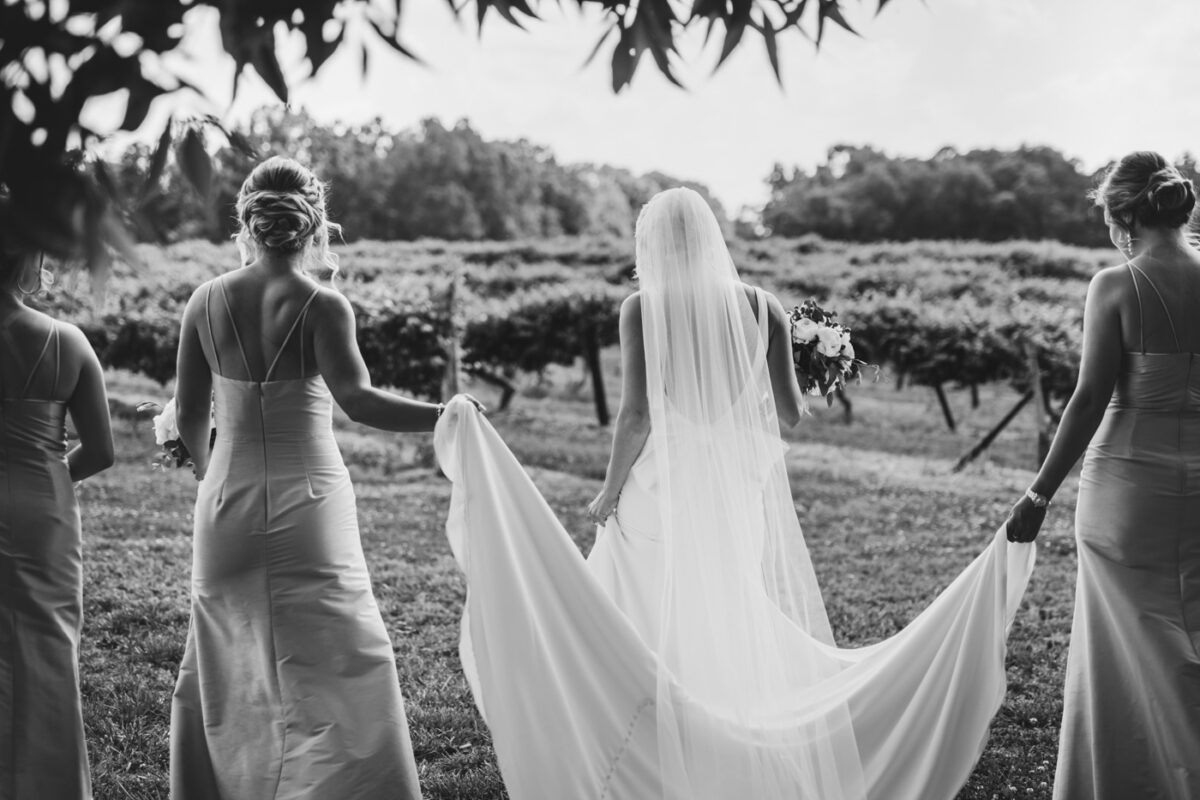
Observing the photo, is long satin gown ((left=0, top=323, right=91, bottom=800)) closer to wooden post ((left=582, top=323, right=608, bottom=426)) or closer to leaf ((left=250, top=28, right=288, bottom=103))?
leaf ((left=250, top=28, right=288, bottom=103))

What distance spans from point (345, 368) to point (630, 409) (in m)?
1.26

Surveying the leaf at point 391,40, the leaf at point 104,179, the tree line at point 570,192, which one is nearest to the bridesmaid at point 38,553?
the leaf at point 104,179

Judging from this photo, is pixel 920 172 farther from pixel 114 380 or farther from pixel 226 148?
pixel 226 148

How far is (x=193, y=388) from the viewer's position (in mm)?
3855

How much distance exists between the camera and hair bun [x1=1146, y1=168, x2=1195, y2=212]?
379cm

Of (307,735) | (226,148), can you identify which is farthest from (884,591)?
(226,148)

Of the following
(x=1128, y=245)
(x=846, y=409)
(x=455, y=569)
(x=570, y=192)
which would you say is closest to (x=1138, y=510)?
(x=1128, y=245)

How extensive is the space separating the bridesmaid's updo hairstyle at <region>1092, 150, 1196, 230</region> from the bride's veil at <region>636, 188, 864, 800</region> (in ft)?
4.39

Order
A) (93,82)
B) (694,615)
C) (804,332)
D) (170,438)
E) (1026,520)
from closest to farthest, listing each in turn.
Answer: (93,82)
(1026,520)
(694,615)
(170,438)
(804,332)

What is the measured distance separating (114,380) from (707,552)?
56.6ft

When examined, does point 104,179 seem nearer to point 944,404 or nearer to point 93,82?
point 93,82

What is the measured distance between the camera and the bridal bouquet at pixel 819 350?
17.2 feet

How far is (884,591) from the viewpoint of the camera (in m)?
7.95

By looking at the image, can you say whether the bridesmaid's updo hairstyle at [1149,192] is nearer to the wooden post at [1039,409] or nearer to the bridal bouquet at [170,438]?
the bridal bouquet at [170,438]
